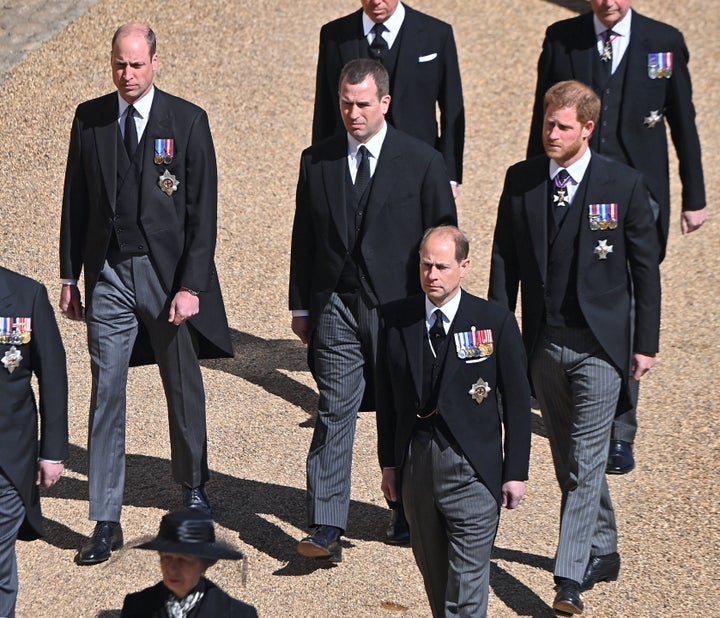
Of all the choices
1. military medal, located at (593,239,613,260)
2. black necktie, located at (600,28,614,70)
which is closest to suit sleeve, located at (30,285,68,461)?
military medal, located at (593,239,613,260)

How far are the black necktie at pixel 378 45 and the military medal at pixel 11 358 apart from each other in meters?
3.01

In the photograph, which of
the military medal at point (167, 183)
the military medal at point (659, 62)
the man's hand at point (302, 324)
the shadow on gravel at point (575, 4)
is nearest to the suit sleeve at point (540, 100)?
the military medal at point (659, 62)

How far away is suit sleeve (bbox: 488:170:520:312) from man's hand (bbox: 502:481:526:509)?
107 centimetres

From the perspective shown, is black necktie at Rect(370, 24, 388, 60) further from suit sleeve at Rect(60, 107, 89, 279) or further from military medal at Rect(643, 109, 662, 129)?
suit sleeve at Rect(60, 107, 89, 279)

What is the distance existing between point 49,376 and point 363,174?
5.89ft

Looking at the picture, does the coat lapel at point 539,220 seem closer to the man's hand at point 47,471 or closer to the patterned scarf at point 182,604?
the man's hand at point 47,471

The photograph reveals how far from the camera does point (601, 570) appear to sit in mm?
6469

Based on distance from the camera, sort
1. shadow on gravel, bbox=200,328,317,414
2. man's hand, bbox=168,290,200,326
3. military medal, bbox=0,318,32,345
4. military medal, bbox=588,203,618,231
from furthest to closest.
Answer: shadow on gravel, bbox=200,328,317,414
man's hand, bbox=168,290,200,326
military medal, bbox=588,203,618,231
military medal, bbox=0,318,32,345

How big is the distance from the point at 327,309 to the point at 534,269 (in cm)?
96

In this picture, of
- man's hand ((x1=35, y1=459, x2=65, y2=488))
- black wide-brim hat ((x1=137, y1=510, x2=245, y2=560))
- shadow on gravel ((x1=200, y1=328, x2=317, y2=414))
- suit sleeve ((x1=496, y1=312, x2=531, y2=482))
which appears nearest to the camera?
black wide-brim hat ((x1=137, y1=510, x2=245, y2=560))

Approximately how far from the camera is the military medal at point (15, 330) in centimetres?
541

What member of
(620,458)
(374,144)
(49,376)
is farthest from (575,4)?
(49,376)

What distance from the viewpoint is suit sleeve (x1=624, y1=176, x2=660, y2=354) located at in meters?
6.30

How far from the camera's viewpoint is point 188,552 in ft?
13.9
